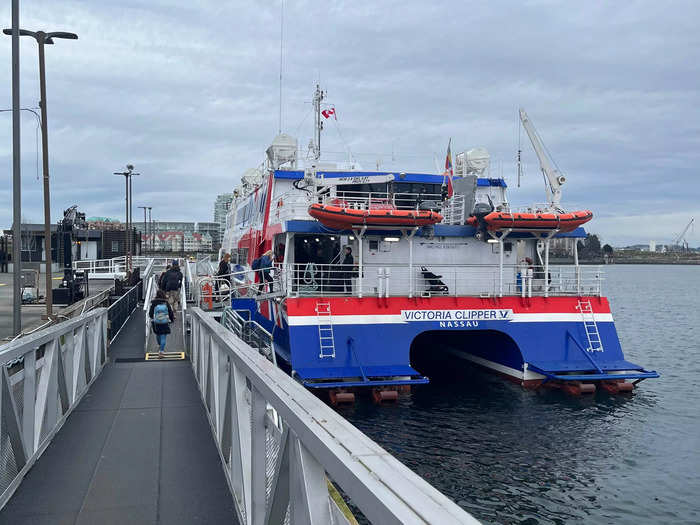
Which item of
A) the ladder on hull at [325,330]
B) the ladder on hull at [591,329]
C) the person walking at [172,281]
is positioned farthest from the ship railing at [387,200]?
the ladder on hull at [591,329]

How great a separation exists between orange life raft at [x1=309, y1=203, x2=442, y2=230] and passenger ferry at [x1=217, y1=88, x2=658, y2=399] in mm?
32

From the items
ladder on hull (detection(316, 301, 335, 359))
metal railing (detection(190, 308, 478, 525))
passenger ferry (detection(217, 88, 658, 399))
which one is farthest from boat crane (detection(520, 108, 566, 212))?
metal railing (detection(190, 308, 478, 525))

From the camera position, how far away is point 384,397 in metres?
16.4

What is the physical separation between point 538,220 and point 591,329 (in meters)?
3.45

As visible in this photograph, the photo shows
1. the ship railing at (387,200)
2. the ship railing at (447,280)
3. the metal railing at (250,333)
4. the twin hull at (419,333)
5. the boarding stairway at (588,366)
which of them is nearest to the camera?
the metal railing at (250,333)

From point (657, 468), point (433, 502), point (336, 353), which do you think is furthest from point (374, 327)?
point (433, 502)

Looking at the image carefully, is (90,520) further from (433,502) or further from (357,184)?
(357,184)

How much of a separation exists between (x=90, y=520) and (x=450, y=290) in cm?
1642

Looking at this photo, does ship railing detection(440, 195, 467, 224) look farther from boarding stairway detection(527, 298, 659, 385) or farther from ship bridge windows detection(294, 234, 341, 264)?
boarding stairway detection(527, 298, 659, 385)

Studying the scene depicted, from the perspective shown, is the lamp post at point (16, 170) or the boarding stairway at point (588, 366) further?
the boarding stairway at point (588, 366)

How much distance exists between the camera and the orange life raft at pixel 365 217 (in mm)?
17609

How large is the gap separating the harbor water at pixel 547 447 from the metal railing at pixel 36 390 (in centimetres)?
633

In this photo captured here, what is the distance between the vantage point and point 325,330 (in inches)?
652

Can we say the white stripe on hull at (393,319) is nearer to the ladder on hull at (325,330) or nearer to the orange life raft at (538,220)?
the ladder on hull at (325,330)
